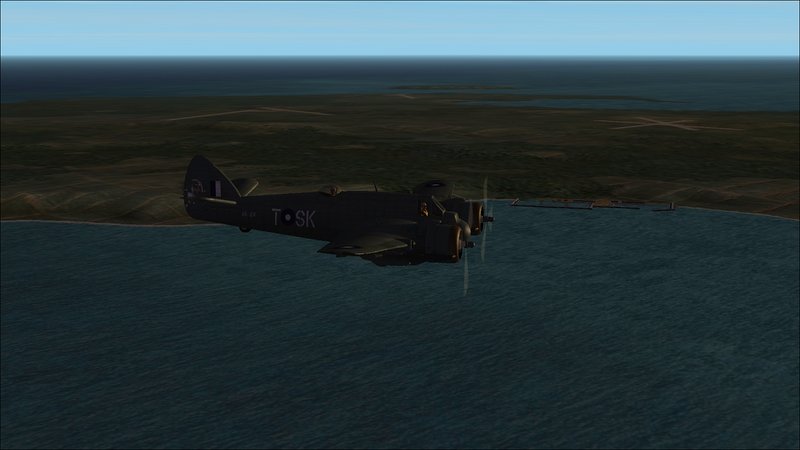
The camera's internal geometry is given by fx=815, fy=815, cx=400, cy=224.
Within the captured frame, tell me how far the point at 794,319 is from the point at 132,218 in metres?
78.1

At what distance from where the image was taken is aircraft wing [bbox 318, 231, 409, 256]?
83.0 ft

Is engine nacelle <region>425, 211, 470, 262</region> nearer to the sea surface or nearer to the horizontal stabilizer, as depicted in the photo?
the horizontal stabilizer

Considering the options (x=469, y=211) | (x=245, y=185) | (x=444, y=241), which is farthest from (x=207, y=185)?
(x=469, y=211)

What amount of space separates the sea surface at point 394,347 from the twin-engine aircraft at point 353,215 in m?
→ 32.7

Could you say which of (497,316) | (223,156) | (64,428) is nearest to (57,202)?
(223,156)

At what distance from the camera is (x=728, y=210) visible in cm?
11500

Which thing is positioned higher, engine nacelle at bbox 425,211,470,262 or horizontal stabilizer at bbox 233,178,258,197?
horizontal stabilizer at bbox 233,178,258,197

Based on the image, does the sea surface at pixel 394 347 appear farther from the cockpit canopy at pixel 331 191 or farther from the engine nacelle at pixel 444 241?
the cockpit canopy at pixel 331 191

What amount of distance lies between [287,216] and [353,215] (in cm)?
254

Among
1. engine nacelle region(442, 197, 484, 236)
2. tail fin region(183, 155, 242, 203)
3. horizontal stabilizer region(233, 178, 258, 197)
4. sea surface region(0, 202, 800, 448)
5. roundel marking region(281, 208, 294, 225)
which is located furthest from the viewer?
sea surface region(0, 202, 800, 448)

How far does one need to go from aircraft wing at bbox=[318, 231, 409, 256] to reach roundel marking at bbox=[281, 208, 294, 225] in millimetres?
2467

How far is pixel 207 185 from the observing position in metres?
29.9

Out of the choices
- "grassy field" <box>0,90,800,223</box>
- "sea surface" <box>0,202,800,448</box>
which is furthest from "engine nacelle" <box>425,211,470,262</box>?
"grassy field" <box>0,90,800,223</box>

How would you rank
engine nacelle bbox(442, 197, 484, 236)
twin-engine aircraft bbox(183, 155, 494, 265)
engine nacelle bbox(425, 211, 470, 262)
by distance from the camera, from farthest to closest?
engine nacelle bbox(442, 197, 484, 236), engine nacelle bbox(425, 211, 470, 262), twin-engine aircraft bbox(183, 155, 494, 265)
